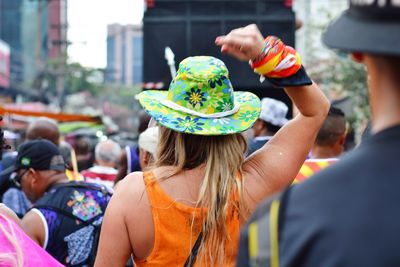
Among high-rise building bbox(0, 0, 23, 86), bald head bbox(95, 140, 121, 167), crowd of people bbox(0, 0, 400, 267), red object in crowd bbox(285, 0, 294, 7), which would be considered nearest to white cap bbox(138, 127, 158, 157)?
crowd of people bbox(0, 0, 400, 267)

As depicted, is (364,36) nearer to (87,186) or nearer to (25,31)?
(87,186)

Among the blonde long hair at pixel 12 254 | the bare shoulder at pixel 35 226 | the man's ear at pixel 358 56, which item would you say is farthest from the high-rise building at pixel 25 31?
the man's ear at pixel 358 56

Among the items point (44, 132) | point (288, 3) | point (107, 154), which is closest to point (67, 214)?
point (44, 132)

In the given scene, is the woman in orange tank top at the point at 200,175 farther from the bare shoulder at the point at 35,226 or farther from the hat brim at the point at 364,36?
the bare shoulder at the point at 35,226

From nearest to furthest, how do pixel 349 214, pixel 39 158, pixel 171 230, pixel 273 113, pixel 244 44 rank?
1. pixel 349 214
2. pixel 244 44
3. pixel 171 230
4. pixel 39 158
5. pixel 273 113

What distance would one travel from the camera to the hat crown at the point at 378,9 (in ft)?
5.72

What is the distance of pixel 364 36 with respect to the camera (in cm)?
180

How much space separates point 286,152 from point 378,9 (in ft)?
5.12

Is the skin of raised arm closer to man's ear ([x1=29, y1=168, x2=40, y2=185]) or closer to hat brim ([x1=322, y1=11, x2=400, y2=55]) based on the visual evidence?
hat brim ([x1=322, y1=11, x2=400, y2=55])

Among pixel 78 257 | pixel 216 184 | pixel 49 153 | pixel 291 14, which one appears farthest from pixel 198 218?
pixel 291 14

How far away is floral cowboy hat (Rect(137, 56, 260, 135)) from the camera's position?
10.6 feet

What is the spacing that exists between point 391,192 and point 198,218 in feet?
4.84

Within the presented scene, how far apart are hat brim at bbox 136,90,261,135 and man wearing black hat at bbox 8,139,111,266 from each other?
1826 millimetres

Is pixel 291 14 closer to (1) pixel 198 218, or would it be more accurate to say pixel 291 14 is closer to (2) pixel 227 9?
(2) pixel 227 9
